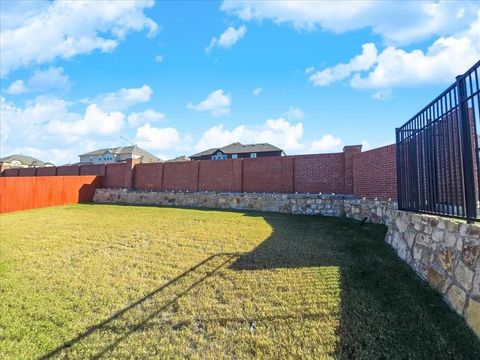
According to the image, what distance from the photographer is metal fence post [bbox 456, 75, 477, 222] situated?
2910 mm

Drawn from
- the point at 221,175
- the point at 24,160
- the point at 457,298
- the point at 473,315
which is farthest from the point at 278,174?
the point at 24,160

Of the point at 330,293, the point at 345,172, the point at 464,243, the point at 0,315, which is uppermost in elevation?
the point at 345,172

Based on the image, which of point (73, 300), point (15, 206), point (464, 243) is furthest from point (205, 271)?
point (15, 206)

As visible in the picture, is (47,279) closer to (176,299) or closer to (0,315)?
(0,315)

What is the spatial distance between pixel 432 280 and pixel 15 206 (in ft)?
59.9

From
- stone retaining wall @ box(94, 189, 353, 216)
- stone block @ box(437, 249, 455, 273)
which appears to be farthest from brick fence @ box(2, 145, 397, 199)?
stone block @ box(437, 249, 455, 273)

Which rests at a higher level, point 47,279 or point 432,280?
point 432,280

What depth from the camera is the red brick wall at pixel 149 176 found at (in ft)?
54.1

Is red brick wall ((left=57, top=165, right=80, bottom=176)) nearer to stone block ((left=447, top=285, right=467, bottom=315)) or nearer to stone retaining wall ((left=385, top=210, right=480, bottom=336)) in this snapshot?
stone retaining wall ((left=385, top=210, right=480, bottom=336))

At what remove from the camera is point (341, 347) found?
2.48m

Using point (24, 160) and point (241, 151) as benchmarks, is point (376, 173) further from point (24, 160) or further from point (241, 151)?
point (24, 160)

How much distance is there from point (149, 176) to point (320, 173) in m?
10.8

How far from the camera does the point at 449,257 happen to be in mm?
3135

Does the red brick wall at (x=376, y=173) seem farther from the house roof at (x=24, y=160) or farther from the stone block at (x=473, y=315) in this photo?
the house roof at (x=24, y=160)
